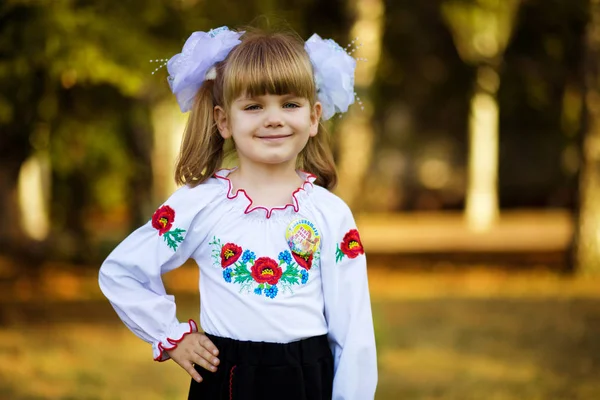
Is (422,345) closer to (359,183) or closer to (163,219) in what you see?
(359,183)

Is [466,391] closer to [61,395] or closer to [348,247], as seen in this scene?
[61,395]

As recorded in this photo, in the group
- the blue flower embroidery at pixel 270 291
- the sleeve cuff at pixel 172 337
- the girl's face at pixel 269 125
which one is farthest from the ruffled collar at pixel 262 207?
the sleeve cuff at pixel 172 337

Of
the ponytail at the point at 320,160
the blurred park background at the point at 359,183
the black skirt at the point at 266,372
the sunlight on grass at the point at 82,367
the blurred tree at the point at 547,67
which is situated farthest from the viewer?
the blurred tree at the point at 547,67

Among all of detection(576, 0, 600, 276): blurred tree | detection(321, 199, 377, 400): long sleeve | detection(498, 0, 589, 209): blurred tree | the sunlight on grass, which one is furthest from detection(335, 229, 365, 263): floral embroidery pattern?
detection(576, 0, 600, 276): blurred tree

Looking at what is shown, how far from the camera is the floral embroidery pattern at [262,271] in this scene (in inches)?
97.9

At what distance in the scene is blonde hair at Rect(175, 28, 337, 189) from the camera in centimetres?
247

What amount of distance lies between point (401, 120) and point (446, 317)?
16116 mm

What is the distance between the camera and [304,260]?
251cm

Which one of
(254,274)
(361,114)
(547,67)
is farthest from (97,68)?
(547,67)

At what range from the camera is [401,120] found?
23.9 metres

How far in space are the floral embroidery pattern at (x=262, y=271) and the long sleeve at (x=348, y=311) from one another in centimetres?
10

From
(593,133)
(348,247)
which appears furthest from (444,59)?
(348,247)

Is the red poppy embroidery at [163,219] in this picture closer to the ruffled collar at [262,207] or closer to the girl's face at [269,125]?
the ruffled collar at [262,207]

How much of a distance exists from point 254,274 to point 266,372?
0.91ft
